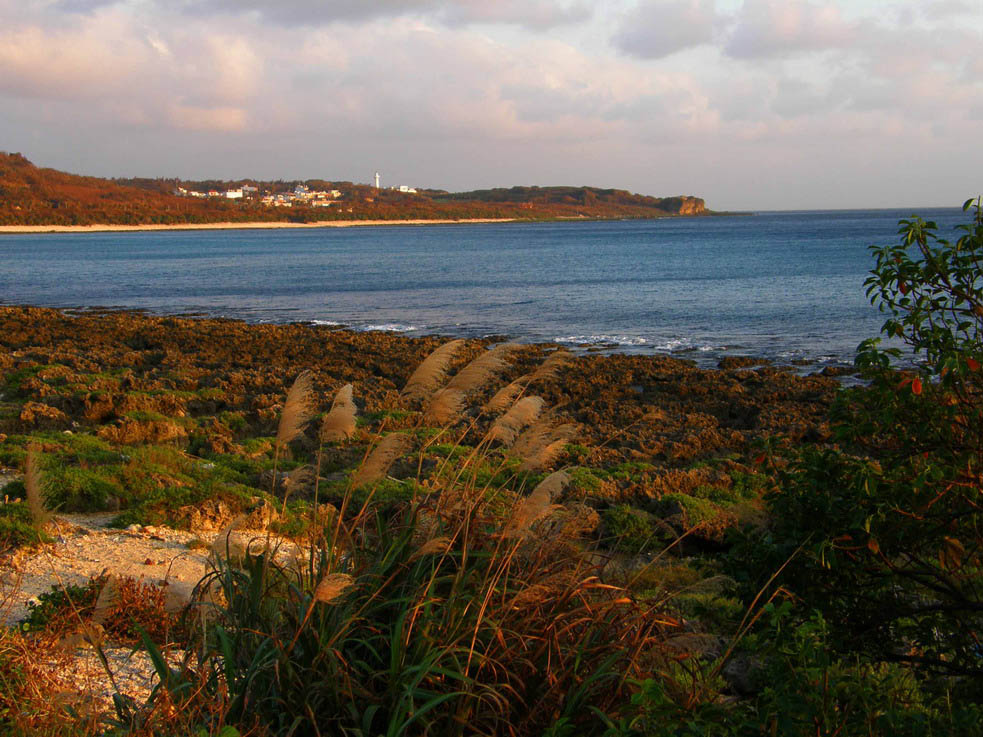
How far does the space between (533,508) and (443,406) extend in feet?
1.98

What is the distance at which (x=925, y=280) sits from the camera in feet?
13.6

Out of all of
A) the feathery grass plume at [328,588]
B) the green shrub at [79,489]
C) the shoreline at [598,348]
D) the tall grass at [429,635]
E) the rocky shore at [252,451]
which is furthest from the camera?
the shoreline at [598,348]

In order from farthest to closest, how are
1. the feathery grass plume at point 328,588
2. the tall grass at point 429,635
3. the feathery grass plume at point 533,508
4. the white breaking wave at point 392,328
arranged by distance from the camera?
the white breaking wave at point 392,328, the feathery grass plume at point 533,508, the tall grass at point 429,635, the feathery grass plume at point 328,588

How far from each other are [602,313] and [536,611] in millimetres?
33352

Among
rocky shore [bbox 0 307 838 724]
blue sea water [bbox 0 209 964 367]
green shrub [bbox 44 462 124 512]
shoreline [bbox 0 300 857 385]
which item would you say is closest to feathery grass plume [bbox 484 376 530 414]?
rocky shore [bbox 0 307 838 724]

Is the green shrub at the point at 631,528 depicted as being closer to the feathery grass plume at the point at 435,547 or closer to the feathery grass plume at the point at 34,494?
the feathery grass plume at the point at 435,547

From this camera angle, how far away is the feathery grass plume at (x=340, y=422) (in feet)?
11.3

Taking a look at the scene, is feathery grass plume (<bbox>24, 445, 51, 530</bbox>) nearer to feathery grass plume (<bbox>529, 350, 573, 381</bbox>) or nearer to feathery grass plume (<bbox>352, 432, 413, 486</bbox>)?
feathery grass plume (<bbox>352, 432, 413, 486</bbox>)

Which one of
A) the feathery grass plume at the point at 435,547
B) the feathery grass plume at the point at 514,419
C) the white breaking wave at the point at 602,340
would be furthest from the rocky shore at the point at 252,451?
the white breaking wave at the point at 602,340

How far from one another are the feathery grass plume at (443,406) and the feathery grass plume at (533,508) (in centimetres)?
50

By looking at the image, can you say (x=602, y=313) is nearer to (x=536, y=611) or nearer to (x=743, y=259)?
(x=536, y=611)

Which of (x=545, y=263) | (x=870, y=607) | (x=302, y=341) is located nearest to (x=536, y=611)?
(x=870, y=607)

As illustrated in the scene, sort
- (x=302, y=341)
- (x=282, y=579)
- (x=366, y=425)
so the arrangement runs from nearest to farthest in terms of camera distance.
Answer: (x=282, y=579) < (x=366, y=425) < (x=302, y=341)

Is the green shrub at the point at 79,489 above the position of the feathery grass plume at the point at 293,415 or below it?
below
